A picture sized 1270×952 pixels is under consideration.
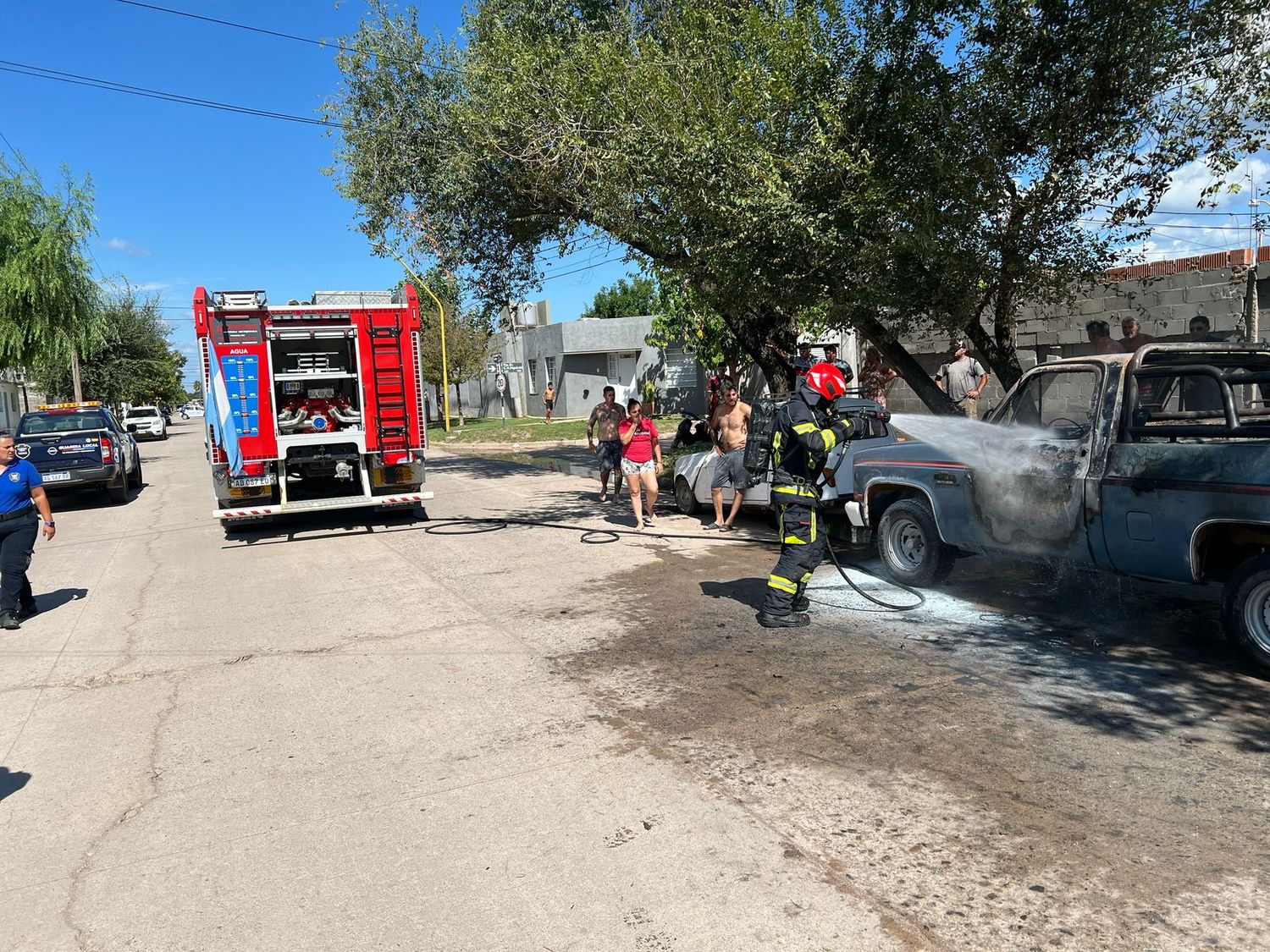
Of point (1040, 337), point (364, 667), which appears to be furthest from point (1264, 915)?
point (1040, 337)

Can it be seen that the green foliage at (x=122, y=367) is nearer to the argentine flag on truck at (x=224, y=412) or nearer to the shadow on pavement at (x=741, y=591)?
the argentine flag on truck at (x=224, y=412)

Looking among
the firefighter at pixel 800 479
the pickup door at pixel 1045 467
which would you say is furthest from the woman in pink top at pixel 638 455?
the pickup door at pixel 1045 467

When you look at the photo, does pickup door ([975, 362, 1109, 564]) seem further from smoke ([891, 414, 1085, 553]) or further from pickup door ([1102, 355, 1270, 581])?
pickup door ([1102, 355, 1270, 581])

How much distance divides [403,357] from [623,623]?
6547 mm

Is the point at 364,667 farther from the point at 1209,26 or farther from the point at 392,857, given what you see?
the point at 1209,26

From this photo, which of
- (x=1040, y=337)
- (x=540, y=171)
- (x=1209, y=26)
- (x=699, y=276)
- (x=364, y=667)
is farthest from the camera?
(x=1040, y=337)

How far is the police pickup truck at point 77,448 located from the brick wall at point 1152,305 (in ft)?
45.5

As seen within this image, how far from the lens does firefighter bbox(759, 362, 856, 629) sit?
21.7 feet

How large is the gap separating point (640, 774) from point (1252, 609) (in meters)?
3.49

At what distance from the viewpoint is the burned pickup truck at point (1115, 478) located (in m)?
5.19

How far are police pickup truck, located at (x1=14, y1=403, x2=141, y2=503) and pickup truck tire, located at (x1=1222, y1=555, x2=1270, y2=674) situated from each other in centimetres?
1639

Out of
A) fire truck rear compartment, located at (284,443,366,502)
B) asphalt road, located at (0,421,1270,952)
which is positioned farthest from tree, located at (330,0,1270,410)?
fire truck rear compartment, located at (284,443,366,502)

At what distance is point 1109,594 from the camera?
7004mm

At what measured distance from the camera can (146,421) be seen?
43719mm
